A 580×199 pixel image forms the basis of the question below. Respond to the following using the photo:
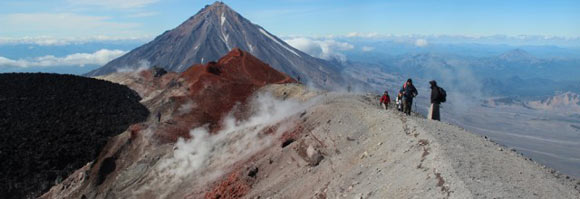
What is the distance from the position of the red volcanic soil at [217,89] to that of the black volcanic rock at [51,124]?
24.3ft

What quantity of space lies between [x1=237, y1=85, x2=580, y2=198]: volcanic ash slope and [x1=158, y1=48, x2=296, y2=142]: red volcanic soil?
14.8 metres

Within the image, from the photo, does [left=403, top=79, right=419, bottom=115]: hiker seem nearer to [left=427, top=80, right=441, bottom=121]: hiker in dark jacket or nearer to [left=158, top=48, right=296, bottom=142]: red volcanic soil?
[left=427, top=80, right=441, bottom=121]: hiker in dark jacket

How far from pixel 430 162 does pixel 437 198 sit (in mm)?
2527

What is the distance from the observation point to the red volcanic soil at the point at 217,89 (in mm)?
36375

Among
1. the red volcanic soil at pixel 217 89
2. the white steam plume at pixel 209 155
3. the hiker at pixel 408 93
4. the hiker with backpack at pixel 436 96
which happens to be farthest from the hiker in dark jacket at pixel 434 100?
the red volcanic soil at pixel 217 89

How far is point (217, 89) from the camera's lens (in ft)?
150

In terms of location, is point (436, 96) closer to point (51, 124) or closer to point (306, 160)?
point (306, 160)

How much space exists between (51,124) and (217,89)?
1593 cm

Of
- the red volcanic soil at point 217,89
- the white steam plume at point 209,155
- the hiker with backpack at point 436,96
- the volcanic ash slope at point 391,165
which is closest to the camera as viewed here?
the volcanic ash slope at point 391,165

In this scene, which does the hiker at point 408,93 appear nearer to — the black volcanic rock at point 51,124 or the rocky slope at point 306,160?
the rocky slope at point 306,160

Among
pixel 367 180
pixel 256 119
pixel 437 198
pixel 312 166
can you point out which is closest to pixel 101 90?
pixel 256 119

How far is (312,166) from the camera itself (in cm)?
1788

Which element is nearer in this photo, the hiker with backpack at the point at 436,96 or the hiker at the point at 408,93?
the hiker with backpack at the point at 436,96

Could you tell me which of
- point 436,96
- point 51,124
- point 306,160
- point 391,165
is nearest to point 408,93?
point 436,96
